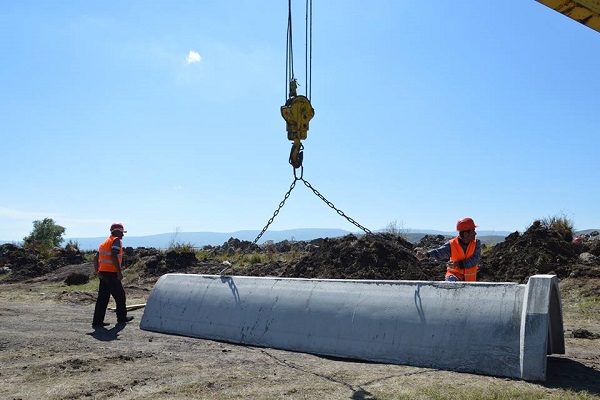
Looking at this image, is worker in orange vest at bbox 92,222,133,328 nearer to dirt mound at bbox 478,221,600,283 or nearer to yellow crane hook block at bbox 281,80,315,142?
yellow crane hook block at bbox 281,80,315,142

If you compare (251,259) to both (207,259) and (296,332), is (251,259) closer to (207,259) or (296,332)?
(207,259)

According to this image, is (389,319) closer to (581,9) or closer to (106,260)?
(581,9)

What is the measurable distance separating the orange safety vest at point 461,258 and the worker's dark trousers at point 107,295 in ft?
15.8

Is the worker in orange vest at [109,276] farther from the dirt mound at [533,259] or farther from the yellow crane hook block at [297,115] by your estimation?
the dirt mound at [533,259]

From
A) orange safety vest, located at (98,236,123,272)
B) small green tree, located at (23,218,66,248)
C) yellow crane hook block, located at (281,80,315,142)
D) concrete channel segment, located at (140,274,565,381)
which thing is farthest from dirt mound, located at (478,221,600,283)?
small green tree, located at (23,218,66,248)

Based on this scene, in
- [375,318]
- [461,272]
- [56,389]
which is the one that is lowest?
[56,389]

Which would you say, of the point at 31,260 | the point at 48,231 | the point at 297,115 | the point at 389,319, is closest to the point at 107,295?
the point at 297,115

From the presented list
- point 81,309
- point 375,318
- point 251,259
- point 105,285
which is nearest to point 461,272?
point 375,318

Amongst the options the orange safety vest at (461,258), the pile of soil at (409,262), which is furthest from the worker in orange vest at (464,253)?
the pile of soil at (409,262)

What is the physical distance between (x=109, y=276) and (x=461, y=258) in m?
5.07

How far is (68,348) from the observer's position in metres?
6.22

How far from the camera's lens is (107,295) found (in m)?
7.81

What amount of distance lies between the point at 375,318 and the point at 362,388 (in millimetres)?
1303

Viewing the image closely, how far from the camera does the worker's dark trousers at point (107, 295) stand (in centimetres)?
771
